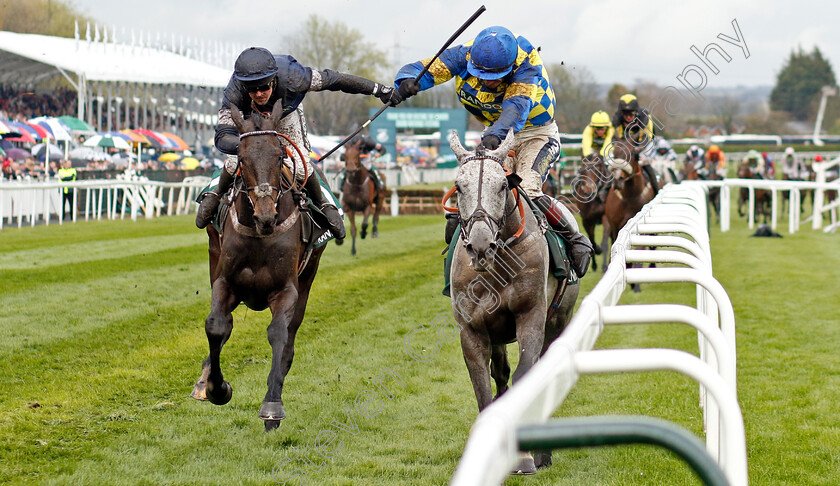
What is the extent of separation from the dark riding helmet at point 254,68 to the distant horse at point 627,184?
241 inches

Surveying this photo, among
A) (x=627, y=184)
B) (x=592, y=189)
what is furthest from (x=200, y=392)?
(x=592, y=189)

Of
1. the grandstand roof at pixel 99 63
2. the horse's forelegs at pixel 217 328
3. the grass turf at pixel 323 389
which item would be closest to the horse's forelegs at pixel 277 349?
the grass turf at pixel 323 389

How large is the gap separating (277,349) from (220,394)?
19.4 inches

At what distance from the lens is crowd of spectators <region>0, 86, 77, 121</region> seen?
107 ft

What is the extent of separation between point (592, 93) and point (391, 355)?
185 ft

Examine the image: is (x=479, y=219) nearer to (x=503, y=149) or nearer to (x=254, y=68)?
(x=503, y=149)

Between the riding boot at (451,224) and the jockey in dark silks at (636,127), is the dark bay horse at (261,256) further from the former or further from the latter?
the jockey in dark silks at (636,127)

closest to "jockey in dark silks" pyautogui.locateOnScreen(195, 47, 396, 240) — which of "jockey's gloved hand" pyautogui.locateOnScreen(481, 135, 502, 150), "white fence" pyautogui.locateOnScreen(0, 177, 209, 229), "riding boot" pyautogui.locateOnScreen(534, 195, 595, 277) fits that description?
"riding boot" pyautogui.locateOnScreen(534, 195, 595, 277)

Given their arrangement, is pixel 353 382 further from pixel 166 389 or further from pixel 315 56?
pixel 315 56

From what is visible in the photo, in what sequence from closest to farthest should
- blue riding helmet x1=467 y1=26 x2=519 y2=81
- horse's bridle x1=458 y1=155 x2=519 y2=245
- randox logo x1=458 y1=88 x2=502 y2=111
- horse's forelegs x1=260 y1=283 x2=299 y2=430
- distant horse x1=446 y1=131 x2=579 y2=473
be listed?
horse's bridle x1=458 y1=155 x2=519 y2=245 < distant horse x1=446 y1=131 x2=579 y2=473 < blue riding helmet x1=467 y1=26 x2=519 y2=81 < horse's forelegs x1=260 y1=283 x2=299 y2=430 < randox logo x1=458 y1=88 x2=502 y2=111

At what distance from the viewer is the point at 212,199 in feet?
17.6

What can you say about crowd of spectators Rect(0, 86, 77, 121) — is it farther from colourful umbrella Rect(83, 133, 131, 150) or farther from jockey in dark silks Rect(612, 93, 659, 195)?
jockey in dark silks Rect(612, 93, 659, 195)

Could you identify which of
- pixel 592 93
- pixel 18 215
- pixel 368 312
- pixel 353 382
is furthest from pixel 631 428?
pixel 592 93

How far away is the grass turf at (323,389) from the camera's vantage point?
4414 mm
